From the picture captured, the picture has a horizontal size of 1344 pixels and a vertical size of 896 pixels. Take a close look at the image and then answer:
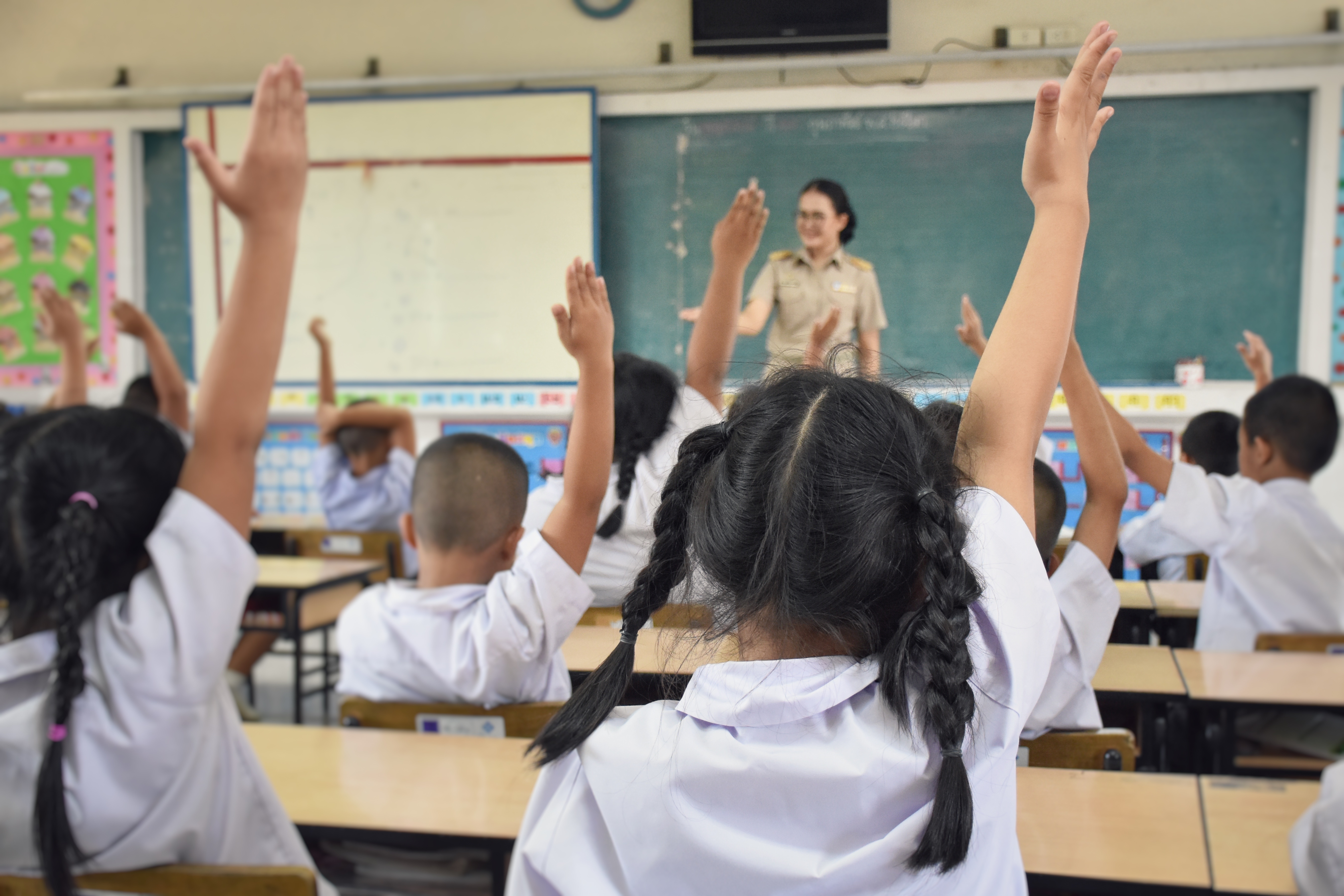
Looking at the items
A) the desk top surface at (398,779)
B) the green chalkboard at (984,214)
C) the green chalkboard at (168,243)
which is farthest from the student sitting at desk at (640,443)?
the green chalkboard at (168,243)

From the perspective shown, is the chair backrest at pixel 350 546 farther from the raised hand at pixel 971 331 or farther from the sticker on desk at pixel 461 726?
the raised hand at pixel 971 331

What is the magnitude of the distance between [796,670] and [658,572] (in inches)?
6.3

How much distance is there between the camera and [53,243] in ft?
17.1

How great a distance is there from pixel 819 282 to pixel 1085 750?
2.62 metres

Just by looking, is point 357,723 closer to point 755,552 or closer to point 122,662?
point 122,662

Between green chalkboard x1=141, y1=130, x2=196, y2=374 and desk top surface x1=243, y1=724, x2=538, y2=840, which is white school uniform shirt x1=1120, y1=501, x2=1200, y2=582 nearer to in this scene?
desk top surface x1=243, y1=724, x2=538, y2=840

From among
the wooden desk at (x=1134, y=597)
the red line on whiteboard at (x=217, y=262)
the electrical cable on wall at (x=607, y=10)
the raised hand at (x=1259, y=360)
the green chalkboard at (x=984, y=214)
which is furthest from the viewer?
the red line on whiteboard at (x=217, y=262)

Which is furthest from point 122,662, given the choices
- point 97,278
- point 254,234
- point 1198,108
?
point 97,278

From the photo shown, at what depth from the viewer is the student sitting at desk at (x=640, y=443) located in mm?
1956

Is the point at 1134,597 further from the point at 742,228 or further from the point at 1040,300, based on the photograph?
the point at 1040,300

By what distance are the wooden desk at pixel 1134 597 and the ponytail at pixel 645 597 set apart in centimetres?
170

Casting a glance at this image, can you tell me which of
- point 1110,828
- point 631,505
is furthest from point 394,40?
point 1110,828

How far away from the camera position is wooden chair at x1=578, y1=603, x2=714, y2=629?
0.86 meters

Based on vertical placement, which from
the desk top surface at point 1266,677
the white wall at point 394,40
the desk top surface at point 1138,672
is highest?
the white wall at point 394,40
